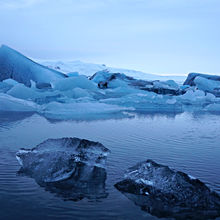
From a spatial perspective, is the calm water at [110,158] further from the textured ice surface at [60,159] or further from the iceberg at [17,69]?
the iceberg at [17,69]

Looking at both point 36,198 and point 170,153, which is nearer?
point 36,198

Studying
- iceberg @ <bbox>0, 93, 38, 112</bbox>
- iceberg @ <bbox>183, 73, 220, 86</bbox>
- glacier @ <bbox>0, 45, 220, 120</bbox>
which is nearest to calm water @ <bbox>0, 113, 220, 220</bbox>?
glacier @ <bbox>0, 45, 220, 120</bbox>

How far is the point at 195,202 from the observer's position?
2.02 m

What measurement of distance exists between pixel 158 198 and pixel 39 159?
1.09m

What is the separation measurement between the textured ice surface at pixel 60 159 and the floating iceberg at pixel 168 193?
0.38m

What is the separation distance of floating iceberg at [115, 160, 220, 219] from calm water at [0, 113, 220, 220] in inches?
4.1

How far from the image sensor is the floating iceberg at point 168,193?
76.9 inches

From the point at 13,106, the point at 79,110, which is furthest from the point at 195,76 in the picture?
the point at 13,106

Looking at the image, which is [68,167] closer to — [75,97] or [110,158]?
[110,158]

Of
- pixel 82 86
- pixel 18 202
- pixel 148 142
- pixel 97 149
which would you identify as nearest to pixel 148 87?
pixel 82 86

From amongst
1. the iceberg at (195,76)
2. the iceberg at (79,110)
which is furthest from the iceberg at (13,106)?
the iceberg at (195,76)

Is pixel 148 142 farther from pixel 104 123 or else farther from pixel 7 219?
pixel 7 219

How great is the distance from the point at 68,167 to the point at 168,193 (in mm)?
821

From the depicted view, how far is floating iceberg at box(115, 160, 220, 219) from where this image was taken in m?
1.95
